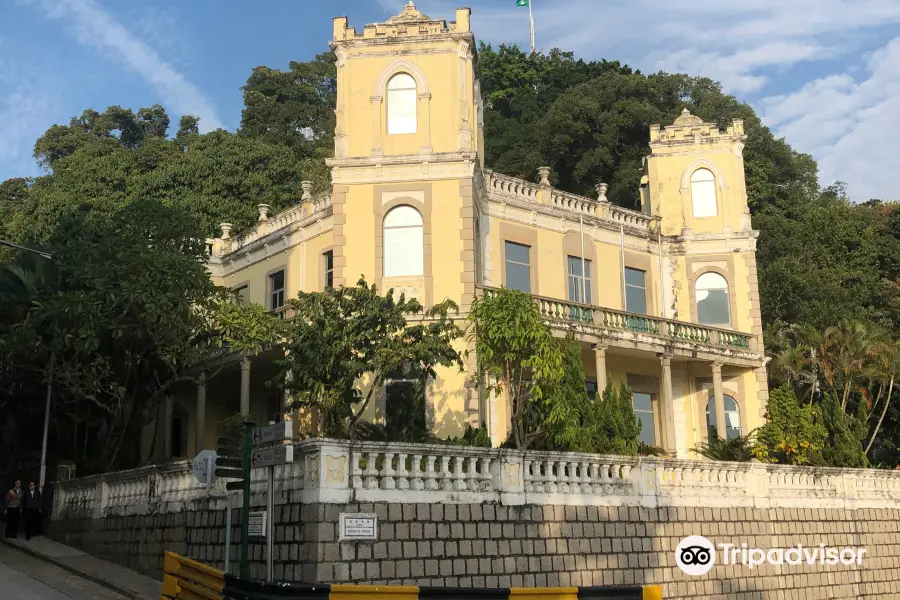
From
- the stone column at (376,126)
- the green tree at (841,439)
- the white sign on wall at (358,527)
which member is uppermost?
the stone column at (376,126)

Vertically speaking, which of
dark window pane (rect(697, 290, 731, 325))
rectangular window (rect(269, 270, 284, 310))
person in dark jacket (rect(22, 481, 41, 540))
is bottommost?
person in dark jacket (rect(22, 481, 41, 540))

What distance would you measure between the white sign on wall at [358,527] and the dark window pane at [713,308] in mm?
19336

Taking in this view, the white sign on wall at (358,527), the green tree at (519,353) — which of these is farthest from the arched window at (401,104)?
the white sign on wall at (358,527)

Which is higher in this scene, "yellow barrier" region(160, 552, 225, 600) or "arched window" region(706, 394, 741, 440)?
"arched window" region(706, 394, 741, 440)

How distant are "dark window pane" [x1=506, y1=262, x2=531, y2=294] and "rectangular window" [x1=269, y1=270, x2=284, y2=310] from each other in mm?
7520

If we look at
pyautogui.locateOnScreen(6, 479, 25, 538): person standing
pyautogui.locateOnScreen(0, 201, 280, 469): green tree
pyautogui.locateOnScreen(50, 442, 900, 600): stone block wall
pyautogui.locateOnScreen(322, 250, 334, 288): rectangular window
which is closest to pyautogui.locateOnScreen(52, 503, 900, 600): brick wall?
pyautogui.locateOnScreen(50, 442, 900, 600): stone block wall

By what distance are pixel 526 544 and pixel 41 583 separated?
27.6 feet

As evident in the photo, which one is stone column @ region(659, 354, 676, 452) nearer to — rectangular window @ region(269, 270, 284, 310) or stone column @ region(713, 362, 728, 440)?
stone column @ region(713, 362, 728, 440)

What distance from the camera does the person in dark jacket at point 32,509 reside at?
70.6 ft

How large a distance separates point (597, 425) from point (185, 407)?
16.0 m

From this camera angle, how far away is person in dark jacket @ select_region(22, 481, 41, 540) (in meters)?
21.5

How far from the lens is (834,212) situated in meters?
42.3

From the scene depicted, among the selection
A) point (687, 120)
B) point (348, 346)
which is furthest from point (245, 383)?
point (687, 120)

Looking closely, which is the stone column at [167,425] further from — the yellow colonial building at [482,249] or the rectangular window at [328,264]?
the rectangular window at [328,264]
